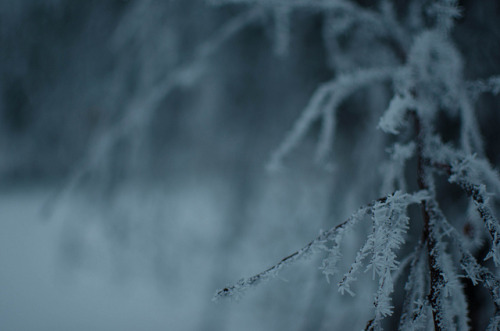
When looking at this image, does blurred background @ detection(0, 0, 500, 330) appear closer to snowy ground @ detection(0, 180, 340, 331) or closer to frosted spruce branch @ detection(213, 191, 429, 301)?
snowy ground @ detection(0, 180, 340, 331)

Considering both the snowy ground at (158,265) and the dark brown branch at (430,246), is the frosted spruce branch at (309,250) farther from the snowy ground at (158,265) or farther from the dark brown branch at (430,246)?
the snowy ground at (158,265)

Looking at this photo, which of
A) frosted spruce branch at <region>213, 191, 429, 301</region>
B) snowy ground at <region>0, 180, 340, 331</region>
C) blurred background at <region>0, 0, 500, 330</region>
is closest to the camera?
frosted spruce branch at <region>213, 191, 429, 301</region>

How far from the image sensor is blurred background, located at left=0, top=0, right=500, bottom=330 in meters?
0.88

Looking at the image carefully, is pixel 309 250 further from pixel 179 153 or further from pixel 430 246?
pixel 179 153

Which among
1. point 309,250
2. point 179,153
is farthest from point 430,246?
point 179,153

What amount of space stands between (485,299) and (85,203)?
1123 mm

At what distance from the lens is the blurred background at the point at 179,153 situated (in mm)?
879

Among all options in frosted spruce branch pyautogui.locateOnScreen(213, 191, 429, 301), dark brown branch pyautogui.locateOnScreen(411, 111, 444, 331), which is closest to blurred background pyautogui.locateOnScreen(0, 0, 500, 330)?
dark brown branch pyautogui.locateOnScreen(411, 111, 444, 331)

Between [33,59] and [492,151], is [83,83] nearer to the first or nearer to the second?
[33,59]

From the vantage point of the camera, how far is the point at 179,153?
1.21 m

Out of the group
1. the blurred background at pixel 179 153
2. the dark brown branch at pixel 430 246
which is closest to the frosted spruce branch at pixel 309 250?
the dark brown branch at pixel 430 246

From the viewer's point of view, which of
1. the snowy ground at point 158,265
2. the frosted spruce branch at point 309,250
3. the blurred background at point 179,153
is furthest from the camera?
the snowy ground at point 158,265

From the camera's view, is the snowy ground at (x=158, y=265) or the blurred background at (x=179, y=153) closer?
the blurred background at (x=179, y=153)

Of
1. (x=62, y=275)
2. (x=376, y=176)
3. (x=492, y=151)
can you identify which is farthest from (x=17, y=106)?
(x=492, y=151)
